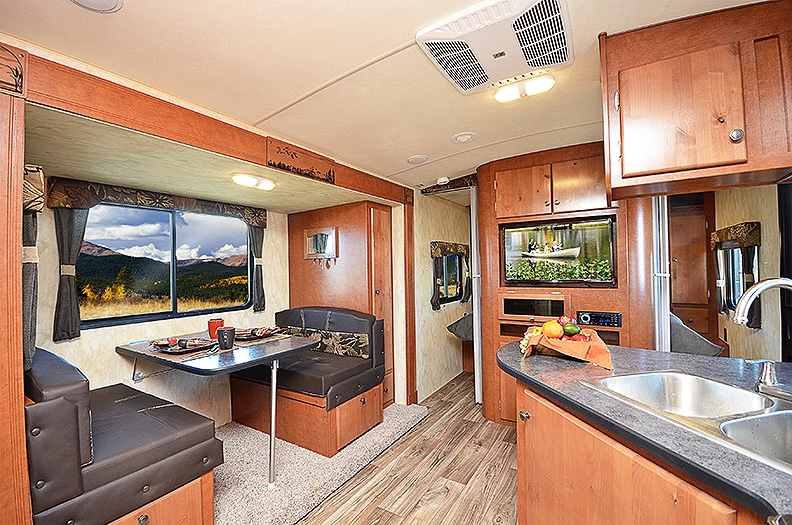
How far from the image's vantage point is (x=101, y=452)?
1.65 meters

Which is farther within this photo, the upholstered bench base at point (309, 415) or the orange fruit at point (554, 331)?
the upholstered bench base at point (309, 415)

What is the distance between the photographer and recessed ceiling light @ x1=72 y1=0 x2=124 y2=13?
119 centimetres

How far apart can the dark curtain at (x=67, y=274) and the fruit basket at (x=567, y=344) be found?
299cm

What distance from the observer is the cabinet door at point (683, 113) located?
4.35ft

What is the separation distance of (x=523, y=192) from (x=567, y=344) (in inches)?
72.1

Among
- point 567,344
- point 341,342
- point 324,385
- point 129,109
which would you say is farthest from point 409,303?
point 129,109

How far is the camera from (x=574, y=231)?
3.03 m

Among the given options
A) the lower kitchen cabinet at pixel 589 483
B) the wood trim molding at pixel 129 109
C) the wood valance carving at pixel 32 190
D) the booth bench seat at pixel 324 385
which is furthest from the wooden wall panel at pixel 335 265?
the wood valance carving at pixel 32 190

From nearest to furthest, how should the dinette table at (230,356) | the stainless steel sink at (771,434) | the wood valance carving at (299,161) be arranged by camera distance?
1. the stainless steel sink at (771,434)
2. the dinette table at (230,356)
3. the wood valance carving at (299,161)

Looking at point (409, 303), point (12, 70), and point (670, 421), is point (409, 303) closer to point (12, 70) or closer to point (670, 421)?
point (670, 421)

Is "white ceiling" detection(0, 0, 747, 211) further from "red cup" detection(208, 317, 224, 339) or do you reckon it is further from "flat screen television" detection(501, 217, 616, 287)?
"red cup" detection(208, 317, 224, 339)

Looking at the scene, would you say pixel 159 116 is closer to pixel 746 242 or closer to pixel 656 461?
pixel 656 461

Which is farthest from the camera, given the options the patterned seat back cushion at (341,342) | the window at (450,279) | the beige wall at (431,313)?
the window at (450,279)

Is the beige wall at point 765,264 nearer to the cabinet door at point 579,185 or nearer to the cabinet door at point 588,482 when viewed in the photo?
the cabinet door at point 579,185
